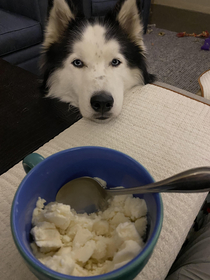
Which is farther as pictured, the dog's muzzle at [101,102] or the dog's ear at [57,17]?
the dog's ear at [57,17]

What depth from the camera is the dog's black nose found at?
0.90 metres

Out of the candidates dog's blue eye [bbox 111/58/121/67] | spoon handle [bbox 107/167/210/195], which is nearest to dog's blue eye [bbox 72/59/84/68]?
dog's blue eye [bbox 111/58/121/67]

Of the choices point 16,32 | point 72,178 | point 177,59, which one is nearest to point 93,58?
point 72,178

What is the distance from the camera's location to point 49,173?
1.35 feet

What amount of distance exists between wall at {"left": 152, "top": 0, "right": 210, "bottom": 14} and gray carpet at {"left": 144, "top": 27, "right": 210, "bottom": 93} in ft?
1.77

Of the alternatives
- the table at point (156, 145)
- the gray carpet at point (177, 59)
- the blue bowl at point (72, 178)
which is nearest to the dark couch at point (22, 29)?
the gray carpet at point (177, 59)

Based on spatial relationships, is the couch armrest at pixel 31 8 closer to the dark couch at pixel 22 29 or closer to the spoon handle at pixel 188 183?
the dark couch at pixel 22 29

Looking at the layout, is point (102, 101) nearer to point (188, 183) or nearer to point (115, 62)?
point (115, 62)

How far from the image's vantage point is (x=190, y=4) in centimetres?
346

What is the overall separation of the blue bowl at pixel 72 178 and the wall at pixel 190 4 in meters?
4.02

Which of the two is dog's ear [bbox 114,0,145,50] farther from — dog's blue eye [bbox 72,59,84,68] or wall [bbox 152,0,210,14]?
wall [bbox 152,0,210,14]

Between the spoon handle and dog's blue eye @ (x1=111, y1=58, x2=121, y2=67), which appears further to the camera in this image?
dog's blue eye @ (x1=111, y1=58, x2=121, y2=67)

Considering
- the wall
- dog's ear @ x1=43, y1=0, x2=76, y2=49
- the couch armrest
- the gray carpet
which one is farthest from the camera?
the wall

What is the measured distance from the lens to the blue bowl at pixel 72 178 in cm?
27
